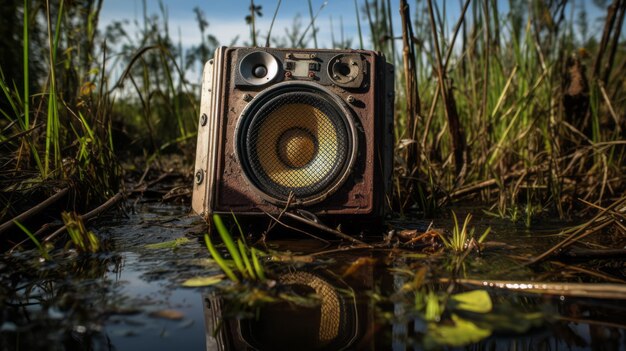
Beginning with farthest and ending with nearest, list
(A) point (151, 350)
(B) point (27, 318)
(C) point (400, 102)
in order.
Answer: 1. (C) point (400, 102)
2. (B) point (27, 318)
3. (A) point (151, 350)

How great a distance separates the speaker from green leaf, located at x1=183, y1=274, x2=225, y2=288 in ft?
1.61

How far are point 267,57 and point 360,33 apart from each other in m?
0.92

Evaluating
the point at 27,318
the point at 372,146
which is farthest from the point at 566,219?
the point at 27,318

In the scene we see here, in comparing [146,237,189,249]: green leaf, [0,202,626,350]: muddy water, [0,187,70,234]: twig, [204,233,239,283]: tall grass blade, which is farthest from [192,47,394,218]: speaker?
[204,233,239,283]: tall grass blade

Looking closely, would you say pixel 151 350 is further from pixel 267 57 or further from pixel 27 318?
pixel 267 57

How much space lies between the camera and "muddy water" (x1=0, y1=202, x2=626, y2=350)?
770 millimetres

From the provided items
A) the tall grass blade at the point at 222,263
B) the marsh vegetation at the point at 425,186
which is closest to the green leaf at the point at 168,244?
the marsh vegetation at the point at 425,186

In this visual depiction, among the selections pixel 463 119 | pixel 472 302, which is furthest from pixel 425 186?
pixel 472 302

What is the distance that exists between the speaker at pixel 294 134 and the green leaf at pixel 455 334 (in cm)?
78

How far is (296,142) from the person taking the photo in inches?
62.0

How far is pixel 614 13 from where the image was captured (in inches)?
92.7

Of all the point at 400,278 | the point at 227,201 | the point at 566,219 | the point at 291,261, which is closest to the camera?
the point at 400,278

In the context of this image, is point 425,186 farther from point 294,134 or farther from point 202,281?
point 202,281

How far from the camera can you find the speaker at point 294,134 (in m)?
1.53
